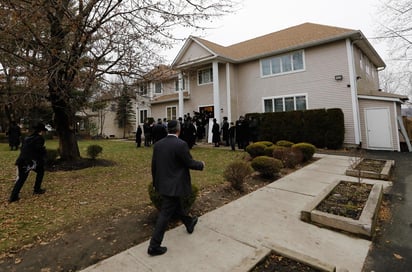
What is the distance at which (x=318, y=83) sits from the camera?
13445 mm

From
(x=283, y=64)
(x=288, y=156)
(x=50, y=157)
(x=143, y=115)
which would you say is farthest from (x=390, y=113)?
(x=143, y=115)

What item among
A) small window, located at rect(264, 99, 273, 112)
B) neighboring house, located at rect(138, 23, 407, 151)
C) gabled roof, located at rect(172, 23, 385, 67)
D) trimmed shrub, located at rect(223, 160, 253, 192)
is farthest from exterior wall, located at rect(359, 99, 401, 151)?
trimmed shrub, located at rect(223, 160, 253, 192)

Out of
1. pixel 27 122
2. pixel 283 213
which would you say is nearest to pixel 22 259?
pixel 283 213

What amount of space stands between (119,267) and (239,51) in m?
18.3

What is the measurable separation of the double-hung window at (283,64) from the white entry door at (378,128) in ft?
16.3

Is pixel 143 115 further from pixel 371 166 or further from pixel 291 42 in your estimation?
pixel 371 166

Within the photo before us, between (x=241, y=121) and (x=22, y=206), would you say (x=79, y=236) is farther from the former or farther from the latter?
(x=241, y=121)

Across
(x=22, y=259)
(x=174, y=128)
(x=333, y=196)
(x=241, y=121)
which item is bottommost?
(x=22, y=259)

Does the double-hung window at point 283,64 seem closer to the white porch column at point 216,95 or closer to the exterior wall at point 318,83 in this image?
the exterior wall at point 318,83

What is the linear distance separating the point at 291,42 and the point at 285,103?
424cm

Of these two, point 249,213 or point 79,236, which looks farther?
point 249,213

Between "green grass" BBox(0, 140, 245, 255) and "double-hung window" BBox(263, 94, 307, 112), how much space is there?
847 centimetres

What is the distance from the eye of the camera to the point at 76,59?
645 centimetres

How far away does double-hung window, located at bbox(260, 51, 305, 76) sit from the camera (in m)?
14.3
